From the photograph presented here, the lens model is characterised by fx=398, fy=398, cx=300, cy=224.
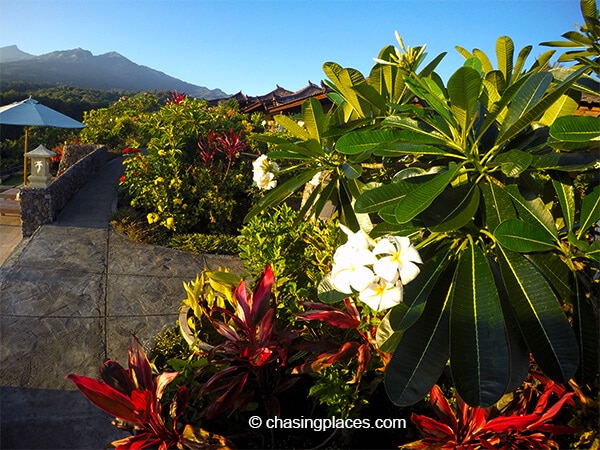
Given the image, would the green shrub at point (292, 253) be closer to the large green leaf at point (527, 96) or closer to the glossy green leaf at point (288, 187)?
the glossy green leaf at point (288, 187)

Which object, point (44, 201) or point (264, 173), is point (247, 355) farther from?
point (44, 201)

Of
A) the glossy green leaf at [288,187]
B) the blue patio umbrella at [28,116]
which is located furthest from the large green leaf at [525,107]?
the blue patio umbrella at [28,116]

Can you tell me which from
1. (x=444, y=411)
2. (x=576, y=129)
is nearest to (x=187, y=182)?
(x=444, y=411)

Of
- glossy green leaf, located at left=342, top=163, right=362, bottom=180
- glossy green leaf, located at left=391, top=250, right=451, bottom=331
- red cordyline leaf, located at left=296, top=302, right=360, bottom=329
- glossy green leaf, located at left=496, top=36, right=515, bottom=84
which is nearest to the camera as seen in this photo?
glossy green leaf, located at left=391, top=250, right=451, bottom=331

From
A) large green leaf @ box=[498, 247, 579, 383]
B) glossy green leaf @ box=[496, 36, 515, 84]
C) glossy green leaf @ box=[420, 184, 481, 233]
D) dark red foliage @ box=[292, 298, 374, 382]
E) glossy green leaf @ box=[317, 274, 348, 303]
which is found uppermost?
glossy green leaf @ box=[496, 36, 515, 84]

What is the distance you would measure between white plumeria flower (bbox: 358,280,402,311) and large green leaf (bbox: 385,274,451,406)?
5.9 inches

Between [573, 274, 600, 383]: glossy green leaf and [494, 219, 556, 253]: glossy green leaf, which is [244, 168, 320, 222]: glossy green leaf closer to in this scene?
[494, 219, 556, 253]: glossy green leaf

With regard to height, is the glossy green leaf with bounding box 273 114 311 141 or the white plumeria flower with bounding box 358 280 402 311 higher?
the glossy green leaf with bounding box 273 114 311 141

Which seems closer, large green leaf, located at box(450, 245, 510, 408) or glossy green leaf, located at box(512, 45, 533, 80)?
large green leaf, located at box(450, 245, 510, 408)

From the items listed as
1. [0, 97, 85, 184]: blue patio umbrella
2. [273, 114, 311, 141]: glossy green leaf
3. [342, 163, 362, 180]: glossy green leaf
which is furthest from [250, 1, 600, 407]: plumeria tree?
[0, 97, 85, 184]: blue patio umbrella

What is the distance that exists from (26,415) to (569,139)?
11.1ft

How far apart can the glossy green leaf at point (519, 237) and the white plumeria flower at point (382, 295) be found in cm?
26

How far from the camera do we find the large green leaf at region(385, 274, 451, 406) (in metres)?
0.98

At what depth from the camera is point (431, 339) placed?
1.02 meters
